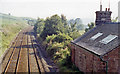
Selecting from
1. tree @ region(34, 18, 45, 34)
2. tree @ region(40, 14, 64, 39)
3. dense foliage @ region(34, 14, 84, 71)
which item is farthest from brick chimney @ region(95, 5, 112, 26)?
tree @ region(34, 18, 45, 34)

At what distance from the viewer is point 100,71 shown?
38.4 ft

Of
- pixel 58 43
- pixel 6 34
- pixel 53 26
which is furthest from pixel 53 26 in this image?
pixel 6 34

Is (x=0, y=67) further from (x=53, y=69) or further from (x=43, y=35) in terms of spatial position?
(x=43, y=35)

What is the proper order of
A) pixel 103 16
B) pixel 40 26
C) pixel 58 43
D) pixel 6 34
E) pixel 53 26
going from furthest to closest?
1. pixel 40 26
2. pixel 6 34
3. pixel 53 26
4. pixel 58 43
5. pixel 103 16

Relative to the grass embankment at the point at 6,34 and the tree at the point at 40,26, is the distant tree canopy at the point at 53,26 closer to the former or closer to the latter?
the grass embankment at the point at 6,34

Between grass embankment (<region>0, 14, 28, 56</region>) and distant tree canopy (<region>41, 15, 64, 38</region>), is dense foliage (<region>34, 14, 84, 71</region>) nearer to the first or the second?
distant tree canopy (<region>41, 15, 64, 38</region>)

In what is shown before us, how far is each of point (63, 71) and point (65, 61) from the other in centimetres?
273

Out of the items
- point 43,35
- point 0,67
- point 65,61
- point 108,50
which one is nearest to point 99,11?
point 65,61

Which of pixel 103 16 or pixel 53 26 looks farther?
pixel 53 26

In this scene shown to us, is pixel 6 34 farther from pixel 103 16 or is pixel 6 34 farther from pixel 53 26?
pixel 103 16

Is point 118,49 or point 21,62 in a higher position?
point 118,49

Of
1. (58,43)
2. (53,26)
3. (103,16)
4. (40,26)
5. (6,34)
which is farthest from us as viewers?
(40,26)

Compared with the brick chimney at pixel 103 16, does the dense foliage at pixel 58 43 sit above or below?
below

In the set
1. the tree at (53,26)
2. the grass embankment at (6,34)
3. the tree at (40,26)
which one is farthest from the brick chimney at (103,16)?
the tree at (40,26)
